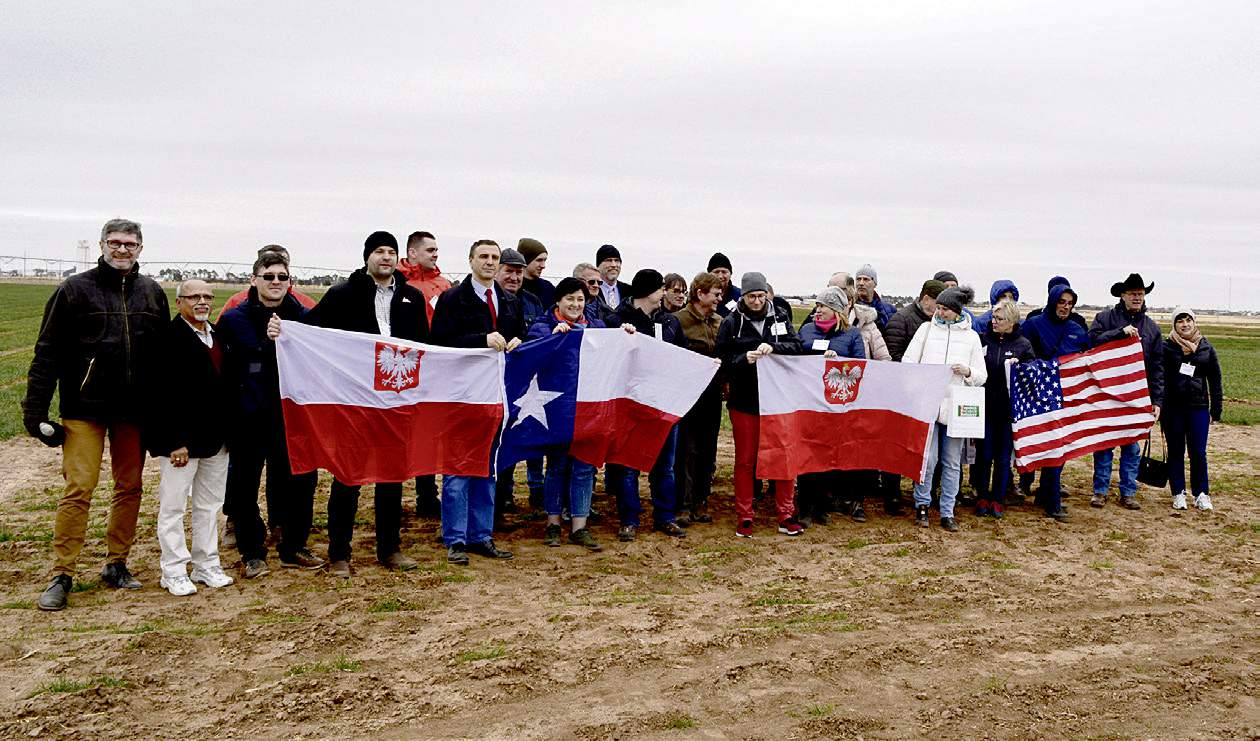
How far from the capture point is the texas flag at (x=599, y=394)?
25.3 feet

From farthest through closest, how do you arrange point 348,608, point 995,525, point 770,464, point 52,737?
1. point 995,525
2. point 770,464
3. point 348,608
4. point 52,737

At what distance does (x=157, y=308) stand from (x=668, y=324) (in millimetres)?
4362

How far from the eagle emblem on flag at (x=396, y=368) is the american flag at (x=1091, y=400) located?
6.40 m

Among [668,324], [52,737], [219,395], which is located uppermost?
[668,324]

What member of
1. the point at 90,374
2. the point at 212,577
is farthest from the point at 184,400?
the point at 212,577

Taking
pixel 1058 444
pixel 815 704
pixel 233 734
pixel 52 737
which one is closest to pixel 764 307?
pixel 1058 444

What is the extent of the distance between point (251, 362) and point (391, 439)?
118 cm

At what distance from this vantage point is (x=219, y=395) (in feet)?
20.9

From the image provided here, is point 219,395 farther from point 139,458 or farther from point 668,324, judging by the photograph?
point 668,324

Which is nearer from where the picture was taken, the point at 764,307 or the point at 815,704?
the point at 815,704

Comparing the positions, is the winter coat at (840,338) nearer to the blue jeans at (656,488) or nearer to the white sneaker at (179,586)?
the blue jeans at (656,488)

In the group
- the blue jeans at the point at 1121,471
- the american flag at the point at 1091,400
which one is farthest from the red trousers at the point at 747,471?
the blue jeans at the point at 1121,471

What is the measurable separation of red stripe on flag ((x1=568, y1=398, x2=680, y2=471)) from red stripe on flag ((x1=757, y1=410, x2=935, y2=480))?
3.43ft

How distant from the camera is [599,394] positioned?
7938mm
